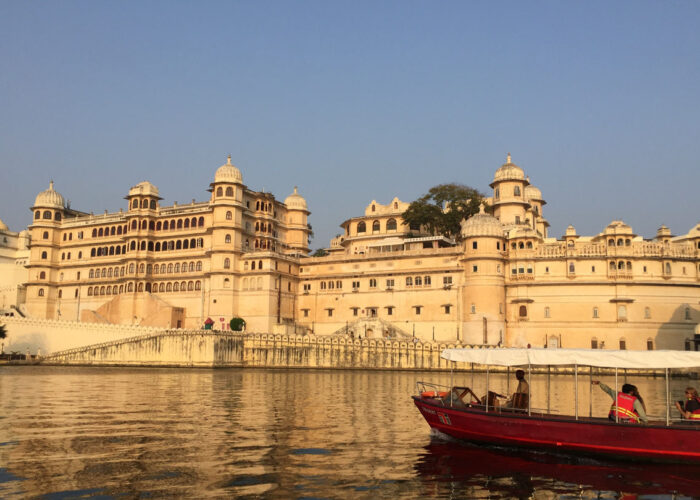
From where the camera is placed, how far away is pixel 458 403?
19656 millimetres

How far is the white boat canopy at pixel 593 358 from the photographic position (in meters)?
17.1

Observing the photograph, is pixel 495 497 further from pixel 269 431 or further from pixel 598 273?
pixel 598 273

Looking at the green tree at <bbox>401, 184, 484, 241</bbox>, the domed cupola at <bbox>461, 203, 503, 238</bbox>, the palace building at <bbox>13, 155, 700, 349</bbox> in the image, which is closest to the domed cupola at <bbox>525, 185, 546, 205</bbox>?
the palace building at <bbox>13, 155, 700, 349</bbox>

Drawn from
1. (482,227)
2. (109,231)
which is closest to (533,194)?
(482,227)

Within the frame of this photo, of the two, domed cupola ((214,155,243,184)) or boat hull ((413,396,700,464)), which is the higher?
domed cupola ((214,155,243,184))

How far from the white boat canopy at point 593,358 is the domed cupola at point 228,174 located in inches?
2088

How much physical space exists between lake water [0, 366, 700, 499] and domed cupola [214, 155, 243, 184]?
42.2 m

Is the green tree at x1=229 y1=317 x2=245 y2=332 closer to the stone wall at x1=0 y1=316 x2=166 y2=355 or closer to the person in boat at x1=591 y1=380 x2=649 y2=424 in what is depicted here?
the stone wall at x1=0 y1=316 x2=166 y2=355

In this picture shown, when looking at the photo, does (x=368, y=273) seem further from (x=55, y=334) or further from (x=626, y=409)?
(x=626, y=409)

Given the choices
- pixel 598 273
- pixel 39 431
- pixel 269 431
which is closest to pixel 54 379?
pixel 39 431

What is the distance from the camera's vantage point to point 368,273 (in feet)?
225

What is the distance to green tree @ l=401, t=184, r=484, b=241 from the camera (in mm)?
72625

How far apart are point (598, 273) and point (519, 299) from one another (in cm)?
730

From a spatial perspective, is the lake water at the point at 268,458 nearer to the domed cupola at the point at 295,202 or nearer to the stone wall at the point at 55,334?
the stone wall at the point at 55,334
